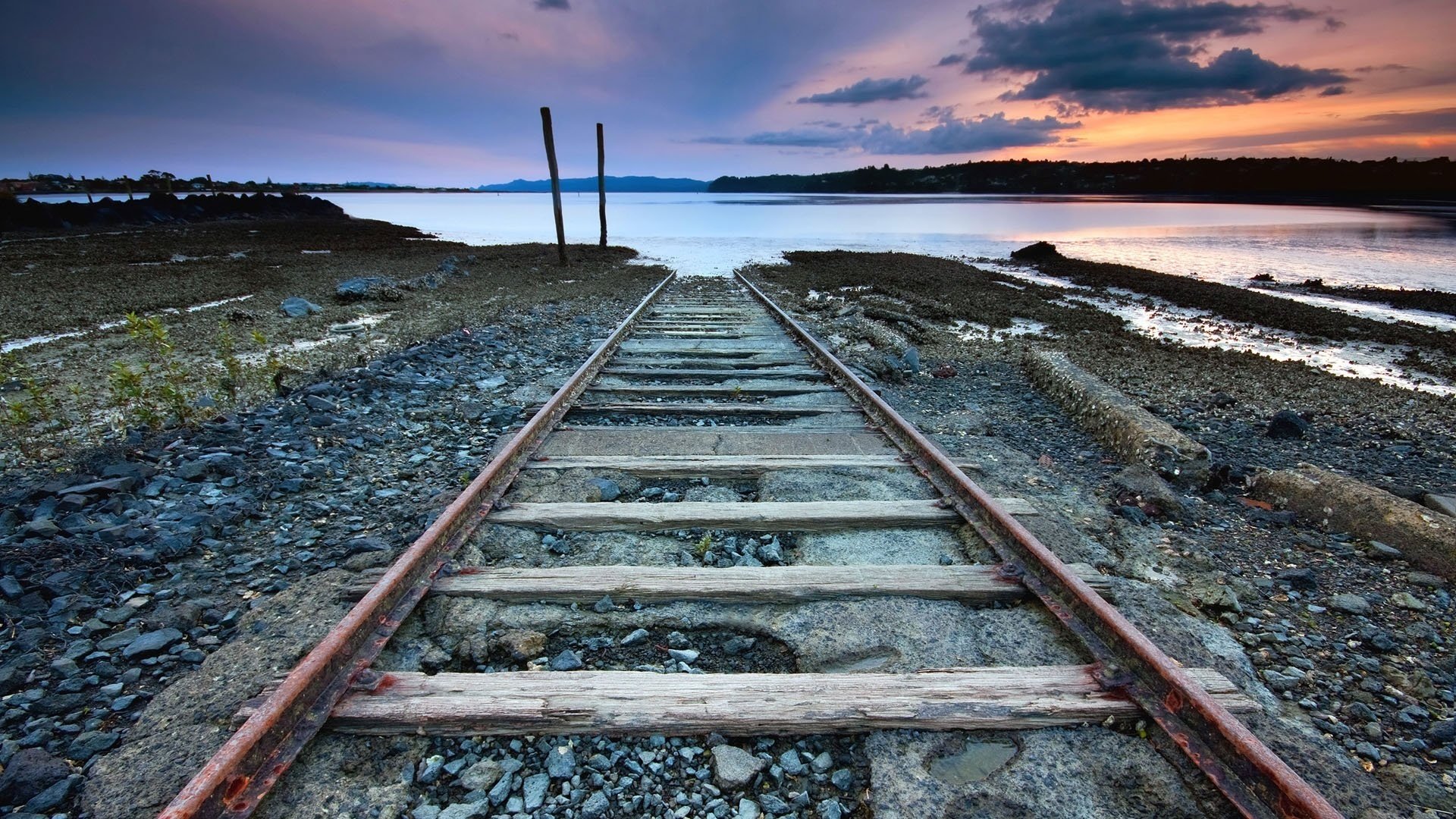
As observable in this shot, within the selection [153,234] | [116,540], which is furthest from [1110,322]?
[153,234]

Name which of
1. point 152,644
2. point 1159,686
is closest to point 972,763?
point 1159,686

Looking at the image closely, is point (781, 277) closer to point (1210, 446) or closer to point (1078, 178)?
point (1210, 446)

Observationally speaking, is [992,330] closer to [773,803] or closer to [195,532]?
[773,803]

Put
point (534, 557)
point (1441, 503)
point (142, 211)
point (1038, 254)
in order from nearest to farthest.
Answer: point (534, 557)
point (1441, 503)
point (1038, 254)
point (142, 211)

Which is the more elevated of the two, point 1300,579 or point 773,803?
point 773,803

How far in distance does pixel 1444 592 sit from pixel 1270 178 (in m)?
127

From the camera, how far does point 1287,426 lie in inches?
224

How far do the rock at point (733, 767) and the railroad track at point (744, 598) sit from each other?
6 cm

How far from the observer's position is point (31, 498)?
11.3 feet

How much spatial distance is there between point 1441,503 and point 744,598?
4493 mm

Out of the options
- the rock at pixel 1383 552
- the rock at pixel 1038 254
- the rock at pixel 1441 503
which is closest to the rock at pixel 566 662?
the rock at pixel 1383 552

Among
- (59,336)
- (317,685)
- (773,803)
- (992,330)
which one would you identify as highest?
(59,336)

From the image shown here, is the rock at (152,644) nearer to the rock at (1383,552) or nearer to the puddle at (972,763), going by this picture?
the puddle at (972,763)

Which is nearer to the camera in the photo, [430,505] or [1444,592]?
[1444,592]
